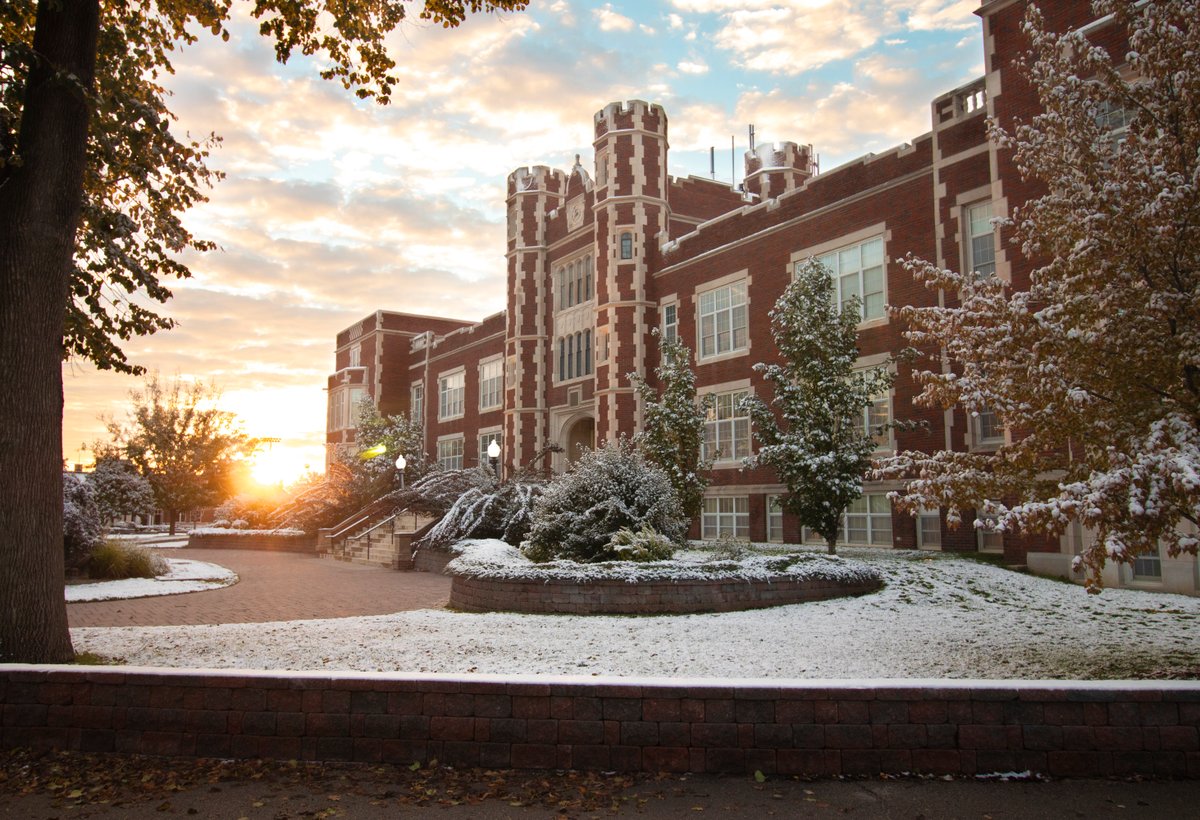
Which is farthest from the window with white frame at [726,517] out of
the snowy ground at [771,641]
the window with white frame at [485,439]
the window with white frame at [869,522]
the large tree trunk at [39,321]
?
the large tree trunk at [39,321]

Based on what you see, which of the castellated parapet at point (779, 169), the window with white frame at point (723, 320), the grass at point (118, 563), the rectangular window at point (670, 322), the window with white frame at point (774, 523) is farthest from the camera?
the castellated parapet at point (779, 169)

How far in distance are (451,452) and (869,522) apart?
88.6ft

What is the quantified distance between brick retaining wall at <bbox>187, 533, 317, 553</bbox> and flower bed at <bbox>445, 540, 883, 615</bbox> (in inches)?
745

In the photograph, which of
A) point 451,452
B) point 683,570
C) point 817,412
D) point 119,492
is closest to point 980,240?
point 817,412

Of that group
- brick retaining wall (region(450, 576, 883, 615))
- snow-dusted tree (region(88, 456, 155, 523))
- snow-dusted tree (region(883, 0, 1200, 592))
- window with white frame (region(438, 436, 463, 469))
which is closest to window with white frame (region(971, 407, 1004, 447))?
brick retaining wall (region(450, 576, 883, 615))

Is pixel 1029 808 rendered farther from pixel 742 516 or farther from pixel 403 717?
pixel 742 516

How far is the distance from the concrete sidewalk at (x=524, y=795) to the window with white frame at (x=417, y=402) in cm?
4152

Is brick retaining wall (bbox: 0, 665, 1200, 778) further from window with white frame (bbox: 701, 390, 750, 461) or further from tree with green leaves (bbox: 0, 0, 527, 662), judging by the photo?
window with white frame (bbox: 701, 390, 750, 461)

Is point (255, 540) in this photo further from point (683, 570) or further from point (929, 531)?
point (683, 570)

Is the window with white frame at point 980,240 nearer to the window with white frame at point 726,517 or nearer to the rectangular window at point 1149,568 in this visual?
the rectangular window at point 1149,568

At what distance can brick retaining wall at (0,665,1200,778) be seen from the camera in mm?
4914

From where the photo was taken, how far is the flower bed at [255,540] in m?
29.5

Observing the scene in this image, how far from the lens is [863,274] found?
2044 centimetres

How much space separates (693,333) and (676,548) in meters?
12.2
